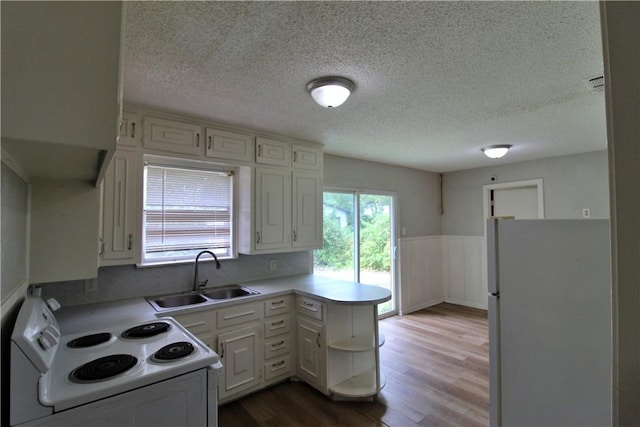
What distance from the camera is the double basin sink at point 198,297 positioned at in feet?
8.13

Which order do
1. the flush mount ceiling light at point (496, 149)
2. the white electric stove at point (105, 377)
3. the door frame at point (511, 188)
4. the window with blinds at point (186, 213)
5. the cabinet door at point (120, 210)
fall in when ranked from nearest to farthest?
the white electric stove at point (105, 377) < the cabinet door at point (120, 210) < the window with blinds at point (186, 213) < the flush mount ceiling light at point (496, 149) < the door frame at point (511, 188)

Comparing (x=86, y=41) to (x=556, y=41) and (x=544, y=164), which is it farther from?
(x=544, y=164)

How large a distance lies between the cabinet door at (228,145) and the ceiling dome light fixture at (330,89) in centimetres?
103

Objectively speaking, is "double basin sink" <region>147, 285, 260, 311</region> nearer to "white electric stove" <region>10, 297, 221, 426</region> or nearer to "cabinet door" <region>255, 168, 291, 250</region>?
"cabinet door" <region>255, 168, 291, 250</region>

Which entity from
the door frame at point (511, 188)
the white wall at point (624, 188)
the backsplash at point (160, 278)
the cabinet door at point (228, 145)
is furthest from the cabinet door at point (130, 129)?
the door frame at point (511, 188)

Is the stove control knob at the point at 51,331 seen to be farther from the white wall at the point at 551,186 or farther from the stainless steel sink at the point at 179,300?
the white wall at the point at 551,186

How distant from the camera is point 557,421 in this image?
53.9 inches

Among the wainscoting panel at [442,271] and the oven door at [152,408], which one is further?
the wainscoting panel at [442,271]

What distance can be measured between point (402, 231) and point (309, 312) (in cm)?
268

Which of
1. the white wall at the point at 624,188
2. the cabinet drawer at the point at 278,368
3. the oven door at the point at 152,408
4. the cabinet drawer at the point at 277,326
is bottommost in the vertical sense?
the cabinet drawer at the point at 278,368

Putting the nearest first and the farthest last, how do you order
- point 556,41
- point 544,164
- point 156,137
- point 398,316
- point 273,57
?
point 556,41 → point 273,57 → point 156,137 → point 544,164 → point 398,316

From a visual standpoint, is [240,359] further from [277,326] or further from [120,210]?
[120,210]

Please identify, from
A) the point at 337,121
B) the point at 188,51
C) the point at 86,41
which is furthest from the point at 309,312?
the point at 86,41

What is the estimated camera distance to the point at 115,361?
135 cm
